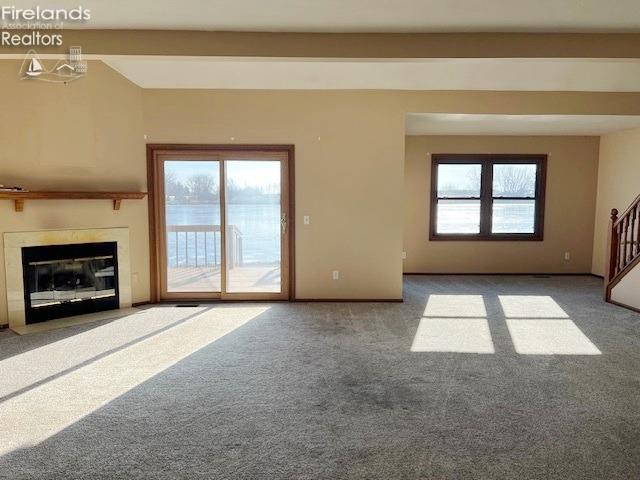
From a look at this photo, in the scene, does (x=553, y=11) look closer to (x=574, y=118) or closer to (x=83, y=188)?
(x=574, y=118)

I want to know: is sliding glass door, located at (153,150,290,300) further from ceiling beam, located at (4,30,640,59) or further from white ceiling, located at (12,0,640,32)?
white ceiling, located at (12,0,640,32)

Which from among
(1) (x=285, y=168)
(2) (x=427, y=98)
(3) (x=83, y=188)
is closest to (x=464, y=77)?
(2) (x=427, y=98)

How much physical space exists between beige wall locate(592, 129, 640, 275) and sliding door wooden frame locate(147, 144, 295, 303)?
5.34 metres

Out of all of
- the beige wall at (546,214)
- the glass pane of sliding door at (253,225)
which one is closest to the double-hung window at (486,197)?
the beige wall at (546,214)

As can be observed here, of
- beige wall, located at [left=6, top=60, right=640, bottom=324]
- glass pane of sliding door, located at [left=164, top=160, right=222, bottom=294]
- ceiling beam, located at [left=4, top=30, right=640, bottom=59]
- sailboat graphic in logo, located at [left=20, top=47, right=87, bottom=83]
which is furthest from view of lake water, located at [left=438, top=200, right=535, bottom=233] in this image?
sailboat graphic in logo, located at [left=20, top=47, right=87, bottom=83]

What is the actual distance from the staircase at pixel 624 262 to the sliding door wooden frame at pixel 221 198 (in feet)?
13.8

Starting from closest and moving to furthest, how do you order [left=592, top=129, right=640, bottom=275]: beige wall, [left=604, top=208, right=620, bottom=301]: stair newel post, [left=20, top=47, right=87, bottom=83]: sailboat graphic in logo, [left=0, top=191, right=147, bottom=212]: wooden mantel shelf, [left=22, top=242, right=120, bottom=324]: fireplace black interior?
[left=0, top=191, right=147, bottom=212]: wooden mantel shelf < [left=20, top=47, right=87, bottom=83]: sailboat graphic in logo < [left=22, top=242, right=120, bottom=324]: fireplace black interior < [left=604, top=208, right=620, bottom=301]: stair newel post < [left=592, top=129, right=640, bottom=275]: beige wall

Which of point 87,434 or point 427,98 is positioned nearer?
point 87,434

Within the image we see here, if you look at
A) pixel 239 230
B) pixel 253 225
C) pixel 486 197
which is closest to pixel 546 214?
pixel 486 197

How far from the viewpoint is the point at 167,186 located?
18.0 feet

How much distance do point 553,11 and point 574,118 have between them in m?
3.31

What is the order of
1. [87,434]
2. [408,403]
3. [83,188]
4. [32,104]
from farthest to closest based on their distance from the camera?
[83,188] < [32,104] < [408,403] < [87,434]

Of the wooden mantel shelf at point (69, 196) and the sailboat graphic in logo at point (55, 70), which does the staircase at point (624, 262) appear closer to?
the wooden mantel shelf at point (69, 196)

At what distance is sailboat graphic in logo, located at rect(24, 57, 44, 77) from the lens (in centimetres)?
440
